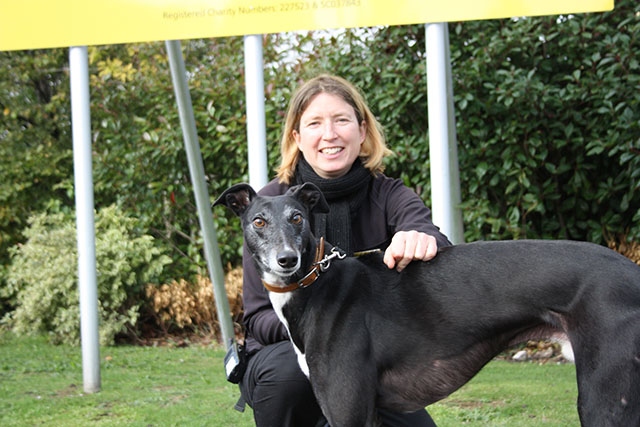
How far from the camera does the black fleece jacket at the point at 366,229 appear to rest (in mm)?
2918

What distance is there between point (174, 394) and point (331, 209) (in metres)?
2.43

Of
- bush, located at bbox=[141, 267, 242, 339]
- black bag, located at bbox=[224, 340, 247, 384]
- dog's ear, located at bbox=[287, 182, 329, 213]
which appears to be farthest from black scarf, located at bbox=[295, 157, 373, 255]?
bush, located at bbox=[141, 267, 242, 339]

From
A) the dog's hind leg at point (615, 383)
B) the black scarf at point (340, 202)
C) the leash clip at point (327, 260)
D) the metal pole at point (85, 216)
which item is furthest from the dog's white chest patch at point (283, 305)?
the metal pole at point (85, 216)

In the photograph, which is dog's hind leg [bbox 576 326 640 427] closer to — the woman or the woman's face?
the woman

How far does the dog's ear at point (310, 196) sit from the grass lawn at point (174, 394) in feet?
6.17

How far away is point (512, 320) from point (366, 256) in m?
0.57

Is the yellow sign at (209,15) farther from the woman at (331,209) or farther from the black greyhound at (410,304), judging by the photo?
the black greyhound at (410,304)

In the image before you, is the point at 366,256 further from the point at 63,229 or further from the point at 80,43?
the point at 63,229

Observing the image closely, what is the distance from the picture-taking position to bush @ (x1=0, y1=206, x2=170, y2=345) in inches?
253

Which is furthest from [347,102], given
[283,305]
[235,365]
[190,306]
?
[190,306]

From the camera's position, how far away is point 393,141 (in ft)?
19.6

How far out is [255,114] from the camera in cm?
427

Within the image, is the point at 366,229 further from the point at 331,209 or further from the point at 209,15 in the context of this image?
the point at 209,15

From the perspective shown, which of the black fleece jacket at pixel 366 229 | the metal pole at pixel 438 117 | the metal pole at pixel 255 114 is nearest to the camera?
the black fleece jacket at pixel 366 229
